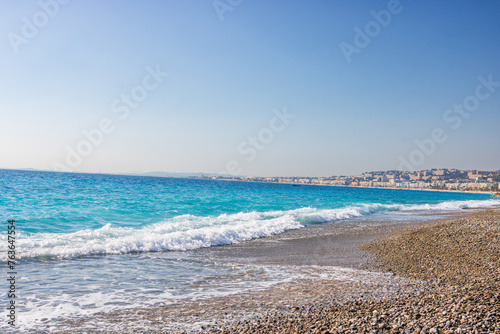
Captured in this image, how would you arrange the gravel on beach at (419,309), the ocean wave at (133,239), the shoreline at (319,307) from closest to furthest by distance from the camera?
the gravel on beach at (419,309) < the shoreline at (319,307) < the ocean wave at (133,239)

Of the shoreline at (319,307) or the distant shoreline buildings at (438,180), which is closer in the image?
the shoreline at (319,307)

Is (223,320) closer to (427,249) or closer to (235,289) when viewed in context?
(235,289)

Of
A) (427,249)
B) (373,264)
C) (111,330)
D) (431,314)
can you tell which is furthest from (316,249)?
(111,330)

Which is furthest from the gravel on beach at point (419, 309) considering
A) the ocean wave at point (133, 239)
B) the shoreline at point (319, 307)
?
the ocean wave at point (133, 239)

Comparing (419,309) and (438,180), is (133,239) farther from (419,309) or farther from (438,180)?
(438,180)

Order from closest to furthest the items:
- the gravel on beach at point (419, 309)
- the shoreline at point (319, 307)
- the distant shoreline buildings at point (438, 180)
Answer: the gravel on beach at point (419, 309) → the shoreline at point (319, 307) → the distant shoreline buildings at point (438, 180)

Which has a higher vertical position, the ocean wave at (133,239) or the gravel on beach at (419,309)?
the gravel on beach at (419,309)

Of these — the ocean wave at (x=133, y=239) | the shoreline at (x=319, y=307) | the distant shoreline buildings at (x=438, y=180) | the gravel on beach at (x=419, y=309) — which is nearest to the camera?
the gravel on beach at (x=419, y=309)

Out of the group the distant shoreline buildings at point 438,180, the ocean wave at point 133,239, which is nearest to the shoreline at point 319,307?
the ocean wave at point 133,239

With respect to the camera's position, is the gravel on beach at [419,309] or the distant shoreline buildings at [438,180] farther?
the distant shoreline buildings at [438,180]

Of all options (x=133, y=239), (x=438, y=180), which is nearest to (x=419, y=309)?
(x=133, y=239)

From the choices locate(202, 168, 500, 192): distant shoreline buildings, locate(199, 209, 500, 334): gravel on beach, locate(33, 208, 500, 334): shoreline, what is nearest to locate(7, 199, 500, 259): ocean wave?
locate(33, 208, 500, 334): shoreline

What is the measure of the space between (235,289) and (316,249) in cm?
630

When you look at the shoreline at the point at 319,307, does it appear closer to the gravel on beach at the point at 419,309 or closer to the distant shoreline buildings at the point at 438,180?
the gravel on beach at the point at 419,309
